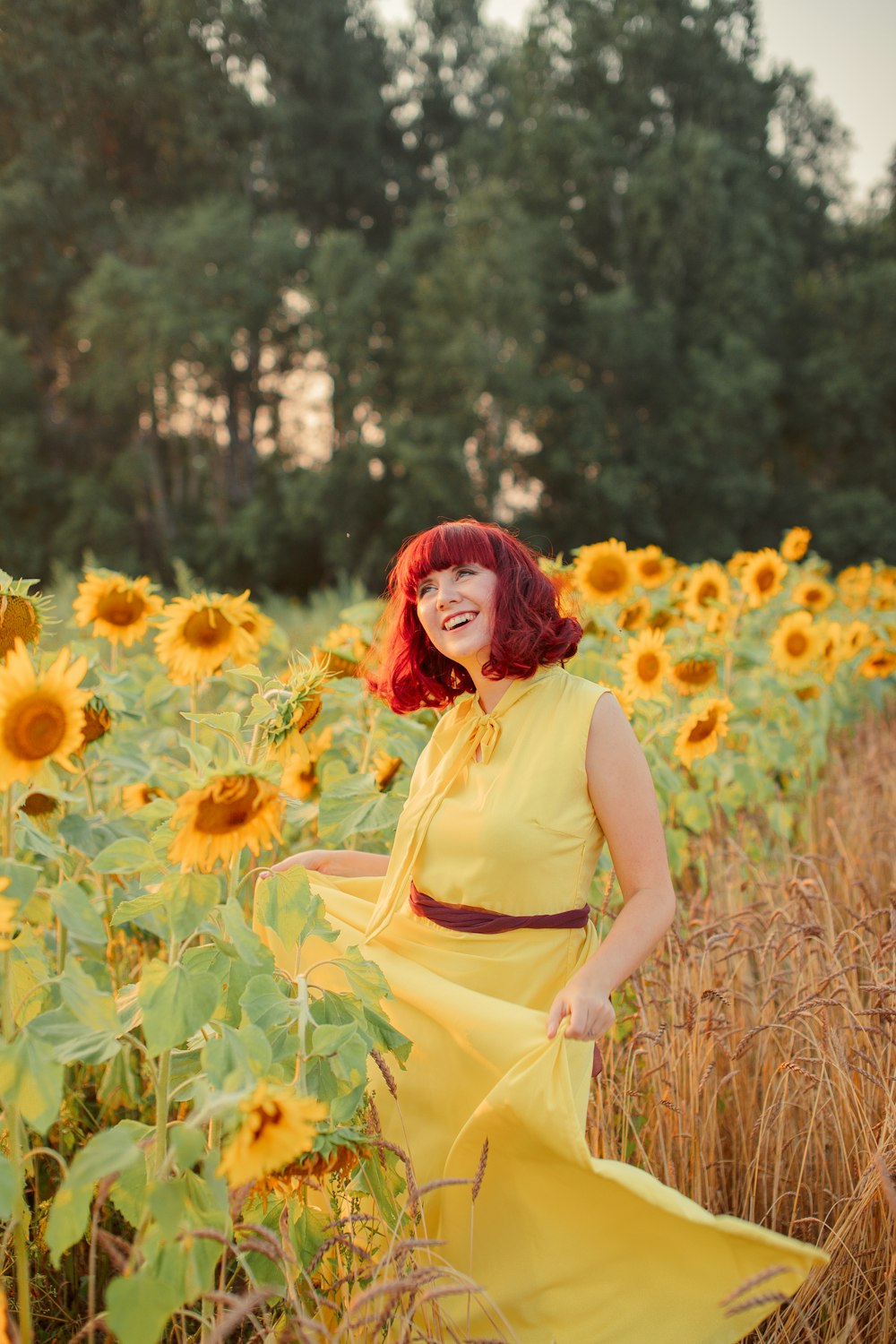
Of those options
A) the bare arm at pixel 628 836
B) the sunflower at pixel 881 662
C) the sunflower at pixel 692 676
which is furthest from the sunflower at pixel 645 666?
the sunflower at pixel 881 662

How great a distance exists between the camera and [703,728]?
2855mm

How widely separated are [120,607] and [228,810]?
1592 mm

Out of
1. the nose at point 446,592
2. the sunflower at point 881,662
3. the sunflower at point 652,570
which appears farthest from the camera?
the sunflower at point 881,662

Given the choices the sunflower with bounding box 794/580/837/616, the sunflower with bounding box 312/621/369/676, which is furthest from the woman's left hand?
the sunflower with bounding box 794/580/837/616

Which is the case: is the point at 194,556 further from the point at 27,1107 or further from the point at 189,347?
the point at 27,1107

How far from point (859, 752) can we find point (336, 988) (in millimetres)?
3875

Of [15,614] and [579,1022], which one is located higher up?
[15,614]

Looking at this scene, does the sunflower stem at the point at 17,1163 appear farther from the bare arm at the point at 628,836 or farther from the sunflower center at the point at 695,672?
the sunflower center at the point at 695,672

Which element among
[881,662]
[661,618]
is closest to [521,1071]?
[661,618]

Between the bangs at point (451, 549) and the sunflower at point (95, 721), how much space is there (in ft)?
2.02

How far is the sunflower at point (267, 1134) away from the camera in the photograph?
3.22ft

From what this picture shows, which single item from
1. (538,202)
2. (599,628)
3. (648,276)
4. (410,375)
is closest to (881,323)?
(648,276)

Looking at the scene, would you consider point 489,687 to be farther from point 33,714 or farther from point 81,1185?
point 81,1185

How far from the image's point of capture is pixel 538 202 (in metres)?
21.5
